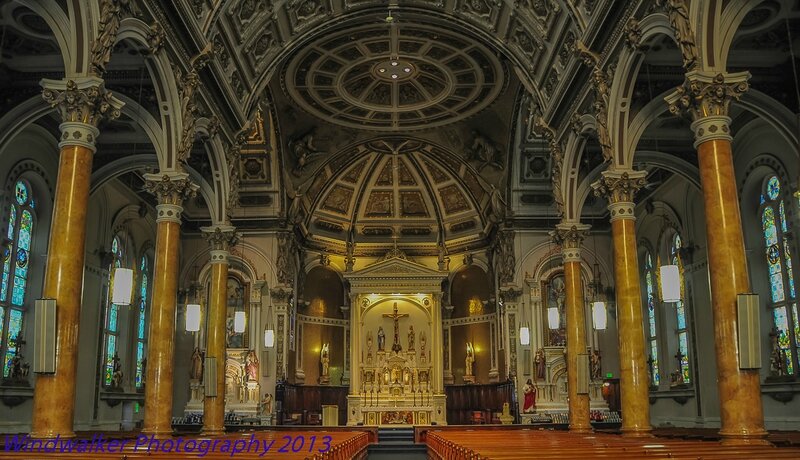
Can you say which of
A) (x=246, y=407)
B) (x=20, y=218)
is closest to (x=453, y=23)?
(x=20, y=218)

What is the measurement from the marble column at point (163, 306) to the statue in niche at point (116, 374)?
10807 mm

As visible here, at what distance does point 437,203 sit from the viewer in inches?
1389

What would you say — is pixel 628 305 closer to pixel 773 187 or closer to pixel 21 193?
pixel 773 187

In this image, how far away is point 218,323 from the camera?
19641 millimetres

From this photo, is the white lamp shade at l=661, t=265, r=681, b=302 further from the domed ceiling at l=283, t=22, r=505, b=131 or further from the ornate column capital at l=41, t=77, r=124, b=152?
the domed ceiling at l=283, t=22, r=505, b=131

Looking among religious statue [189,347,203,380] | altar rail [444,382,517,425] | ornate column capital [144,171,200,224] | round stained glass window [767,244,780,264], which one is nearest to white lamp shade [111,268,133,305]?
ornate column capital [144,171,200,224]

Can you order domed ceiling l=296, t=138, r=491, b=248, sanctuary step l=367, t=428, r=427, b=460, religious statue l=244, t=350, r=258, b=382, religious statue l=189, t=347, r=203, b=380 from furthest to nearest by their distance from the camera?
domed ceiling l=296, t=138, r=491, b=248 → religious statue l=189, t=347, r=203, b=380 → religious statue l=244, t=350, r=258, b=382 → sanctuary step l=367, t=428, r=427, b=460

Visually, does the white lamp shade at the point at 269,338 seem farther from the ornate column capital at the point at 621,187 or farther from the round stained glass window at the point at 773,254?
the round stained glass window at the point at 773,254

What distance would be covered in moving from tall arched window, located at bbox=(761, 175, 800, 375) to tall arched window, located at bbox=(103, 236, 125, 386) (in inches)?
849

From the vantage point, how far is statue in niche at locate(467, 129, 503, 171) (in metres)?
30.6

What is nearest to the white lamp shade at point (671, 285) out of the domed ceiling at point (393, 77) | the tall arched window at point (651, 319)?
the domed ceiling at point (393, 77)

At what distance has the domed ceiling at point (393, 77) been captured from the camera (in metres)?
25.0

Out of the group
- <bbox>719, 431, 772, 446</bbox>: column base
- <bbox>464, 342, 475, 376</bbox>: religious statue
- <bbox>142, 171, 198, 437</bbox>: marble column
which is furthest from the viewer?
<bbox>464, 342, 475, 376</bbox>: religious statue

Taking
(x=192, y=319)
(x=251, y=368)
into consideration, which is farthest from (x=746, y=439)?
(x=251, y=368)
